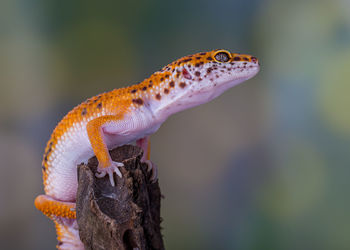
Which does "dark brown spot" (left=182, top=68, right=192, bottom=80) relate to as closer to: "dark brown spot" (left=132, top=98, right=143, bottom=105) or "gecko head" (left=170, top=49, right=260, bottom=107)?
"gecko head" (left=170, top=49, right=260, bottom=107)

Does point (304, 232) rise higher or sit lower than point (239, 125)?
lower

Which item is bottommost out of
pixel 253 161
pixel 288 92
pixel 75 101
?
pixel 253 161

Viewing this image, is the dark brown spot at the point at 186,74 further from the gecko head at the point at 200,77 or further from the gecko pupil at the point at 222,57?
the gecko pupil at the point at 222,57

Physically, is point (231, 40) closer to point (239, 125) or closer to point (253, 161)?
point (239, 125)

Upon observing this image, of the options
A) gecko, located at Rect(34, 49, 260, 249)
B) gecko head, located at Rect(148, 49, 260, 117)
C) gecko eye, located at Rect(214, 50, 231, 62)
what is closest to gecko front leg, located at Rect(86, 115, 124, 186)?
gecko, located at Rect(34, 49, 260, 249)

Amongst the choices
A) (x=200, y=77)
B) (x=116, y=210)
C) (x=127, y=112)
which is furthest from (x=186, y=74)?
(x=116, y=210)

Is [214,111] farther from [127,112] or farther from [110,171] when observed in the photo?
[110,171]

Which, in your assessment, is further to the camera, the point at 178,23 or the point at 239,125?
the point at 239,125

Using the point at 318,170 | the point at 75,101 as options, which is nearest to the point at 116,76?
the point at 75,101
